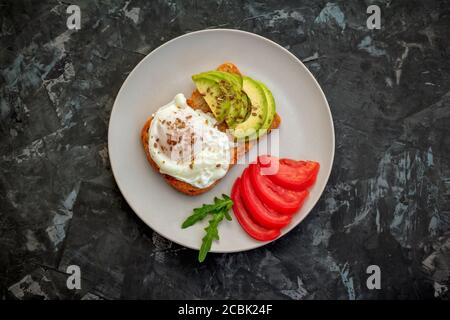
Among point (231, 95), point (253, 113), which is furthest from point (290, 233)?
point (231, 95)

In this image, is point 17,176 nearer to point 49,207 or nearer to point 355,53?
point 49,207

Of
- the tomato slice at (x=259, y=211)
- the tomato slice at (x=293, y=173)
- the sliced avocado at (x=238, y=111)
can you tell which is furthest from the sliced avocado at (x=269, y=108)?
the tomato slice at (x=259, y=211)

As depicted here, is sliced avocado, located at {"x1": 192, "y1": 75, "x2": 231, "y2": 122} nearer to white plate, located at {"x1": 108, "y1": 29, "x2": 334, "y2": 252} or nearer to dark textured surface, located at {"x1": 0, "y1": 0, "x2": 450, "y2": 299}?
white plate, located at {"x1": 108, "y1": 29, "x2": 334, "y2": 252}

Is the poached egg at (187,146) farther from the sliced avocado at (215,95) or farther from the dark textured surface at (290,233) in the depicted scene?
the dark textured surface at (290,233)

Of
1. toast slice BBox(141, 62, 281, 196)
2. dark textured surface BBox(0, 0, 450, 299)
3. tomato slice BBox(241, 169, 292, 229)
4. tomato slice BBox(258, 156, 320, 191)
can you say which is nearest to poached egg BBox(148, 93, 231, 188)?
toast slice BBox(141, 62, 281, 196)
